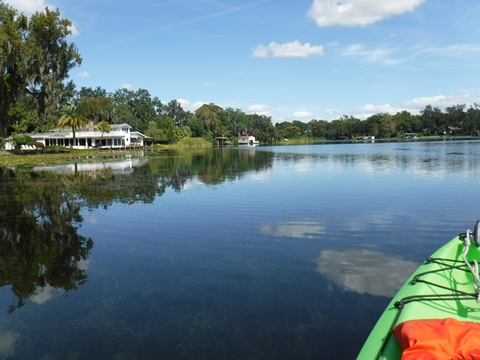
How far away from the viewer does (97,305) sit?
257 inches

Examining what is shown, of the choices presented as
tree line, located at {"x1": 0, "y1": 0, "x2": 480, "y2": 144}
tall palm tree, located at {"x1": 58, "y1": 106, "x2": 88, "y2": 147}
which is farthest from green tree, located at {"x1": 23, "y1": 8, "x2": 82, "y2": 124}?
tall palm tree, located at {"x1": 58, "y1": 106, "x2": 88, "y2": 147}

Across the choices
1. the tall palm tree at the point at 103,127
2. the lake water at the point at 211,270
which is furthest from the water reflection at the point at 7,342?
the tall palm tree at the point at 103,127

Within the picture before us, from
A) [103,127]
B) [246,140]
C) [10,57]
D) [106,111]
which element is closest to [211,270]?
[10,57]

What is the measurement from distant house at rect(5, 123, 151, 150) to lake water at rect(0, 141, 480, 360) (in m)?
67.4

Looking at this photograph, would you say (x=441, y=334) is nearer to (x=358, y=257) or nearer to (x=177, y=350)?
(x=177, y=350)

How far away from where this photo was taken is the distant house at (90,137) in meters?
78.5

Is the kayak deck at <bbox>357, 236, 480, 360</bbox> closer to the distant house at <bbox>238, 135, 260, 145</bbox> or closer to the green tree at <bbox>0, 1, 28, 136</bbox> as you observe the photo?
the green tree at <bbox>0, 1, 28, 136</bbox>

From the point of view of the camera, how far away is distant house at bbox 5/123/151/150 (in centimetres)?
7850

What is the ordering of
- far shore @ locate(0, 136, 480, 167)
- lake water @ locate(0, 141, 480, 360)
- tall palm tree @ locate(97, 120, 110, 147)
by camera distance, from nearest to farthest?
lake water @ locate(0, 141, 480, 360) < far shore @ locate(0, 136, 480, 167) < tall palm tree @ locate(97, 120, 110, 147)

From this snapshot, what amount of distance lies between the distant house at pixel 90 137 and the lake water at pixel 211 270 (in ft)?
221

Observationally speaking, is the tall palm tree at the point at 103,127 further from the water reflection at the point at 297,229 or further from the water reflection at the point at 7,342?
the water reflection at the point at 7,342

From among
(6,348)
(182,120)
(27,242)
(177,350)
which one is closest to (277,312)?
(177,350)

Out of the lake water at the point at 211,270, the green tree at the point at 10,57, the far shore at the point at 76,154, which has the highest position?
the green tree at the point at 10,57

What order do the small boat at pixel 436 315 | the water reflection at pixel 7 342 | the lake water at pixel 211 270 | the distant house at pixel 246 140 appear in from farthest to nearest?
the distant house at pixel 246 140, the lake water at pixel 211 270, the water reflection at pixel 7 342, the small boat at pixel 436 315
